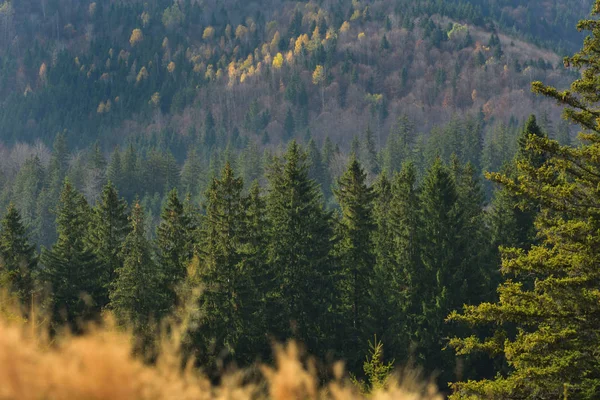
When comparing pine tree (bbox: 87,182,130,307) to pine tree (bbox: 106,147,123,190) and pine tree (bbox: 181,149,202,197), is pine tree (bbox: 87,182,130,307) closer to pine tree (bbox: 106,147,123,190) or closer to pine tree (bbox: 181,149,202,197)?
pine tree (bbox: 106,147,123,190)

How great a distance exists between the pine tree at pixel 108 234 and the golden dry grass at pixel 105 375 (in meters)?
31.2

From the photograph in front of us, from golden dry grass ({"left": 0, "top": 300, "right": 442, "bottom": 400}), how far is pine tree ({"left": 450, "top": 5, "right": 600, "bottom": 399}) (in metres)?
7.31

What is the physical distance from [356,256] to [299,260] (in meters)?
3.38

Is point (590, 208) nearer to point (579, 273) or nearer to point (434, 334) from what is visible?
point (579, 273)

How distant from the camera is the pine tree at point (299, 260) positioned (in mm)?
32906

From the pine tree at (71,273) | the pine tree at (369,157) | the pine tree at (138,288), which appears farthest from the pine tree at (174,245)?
the pine tree at (369,157)

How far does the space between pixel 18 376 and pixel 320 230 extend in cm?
3056

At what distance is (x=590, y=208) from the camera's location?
1228cm

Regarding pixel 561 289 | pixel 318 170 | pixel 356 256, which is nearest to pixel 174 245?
pixel 356 256

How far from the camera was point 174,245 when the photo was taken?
35312mm

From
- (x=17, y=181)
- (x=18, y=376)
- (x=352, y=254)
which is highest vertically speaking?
(x=18, y=376)

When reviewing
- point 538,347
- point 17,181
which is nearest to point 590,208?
point 538,347

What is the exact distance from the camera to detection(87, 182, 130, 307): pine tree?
119ft

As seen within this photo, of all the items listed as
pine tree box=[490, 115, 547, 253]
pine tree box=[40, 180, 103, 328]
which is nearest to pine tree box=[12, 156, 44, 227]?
pine tree box=[40, 180, 103, 328]
